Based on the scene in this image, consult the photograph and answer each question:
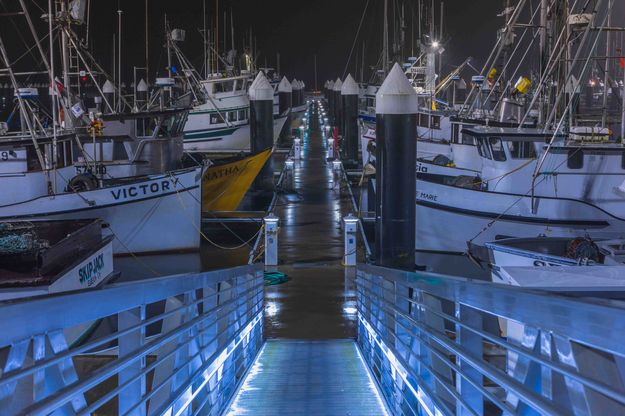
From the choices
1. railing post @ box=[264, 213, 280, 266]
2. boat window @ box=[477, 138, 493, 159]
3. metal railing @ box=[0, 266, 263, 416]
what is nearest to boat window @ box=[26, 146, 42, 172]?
railing post @ box=[264, 213, 280, 266]

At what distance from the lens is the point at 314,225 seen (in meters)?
17.2

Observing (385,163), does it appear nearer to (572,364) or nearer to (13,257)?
(13,257)

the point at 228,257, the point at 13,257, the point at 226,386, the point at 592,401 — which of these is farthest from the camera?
the point at 228,257

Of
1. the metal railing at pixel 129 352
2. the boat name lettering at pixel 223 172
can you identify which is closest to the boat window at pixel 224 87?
the boat name lettering at pixel 223 172

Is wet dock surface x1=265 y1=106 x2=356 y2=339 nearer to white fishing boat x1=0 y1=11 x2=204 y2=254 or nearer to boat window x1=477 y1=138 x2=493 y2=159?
white fishing boat x1=0 y1=11 x2=204 y2=254

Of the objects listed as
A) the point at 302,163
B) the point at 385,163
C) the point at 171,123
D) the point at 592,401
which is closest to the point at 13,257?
the point at 385,163

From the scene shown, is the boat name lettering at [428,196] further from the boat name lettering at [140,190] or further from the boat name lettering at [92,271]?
the boat name lettering at [92,271]

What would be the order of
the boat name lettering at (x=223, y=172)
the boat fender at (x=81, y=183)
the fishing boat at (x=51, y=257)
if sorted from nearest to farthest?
the fishing boat at (x=51, y=257) < the boat fender at (x=81, y=183) < the boat name lettering at (x=223, y=172)

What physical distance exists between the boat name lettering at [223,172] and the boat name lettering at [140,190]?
4.39 meters

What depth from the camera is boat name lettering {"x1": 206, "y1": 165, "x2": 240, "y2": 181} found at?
21309 millimetres

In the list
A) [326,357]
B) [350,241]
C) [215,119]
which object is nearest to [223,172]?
[350,241]

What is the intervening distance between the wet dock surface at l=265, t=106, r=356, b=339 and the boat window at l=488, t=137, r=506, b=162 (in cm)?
357

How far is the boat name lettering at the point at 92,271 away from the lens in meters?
10.6

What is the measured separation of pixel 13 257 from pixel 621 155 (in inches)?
440
